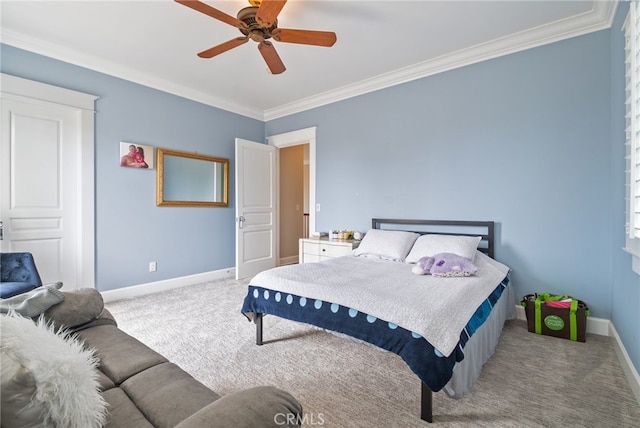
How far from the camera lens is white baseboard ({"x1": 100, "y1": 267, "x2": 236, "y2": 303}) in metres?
3.48

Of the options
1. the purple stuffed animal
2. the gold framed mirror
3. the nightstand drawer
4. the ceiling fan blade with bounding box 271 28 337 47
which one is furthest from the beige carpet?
the ceiling fan blade with bounding box 271 28 337 47

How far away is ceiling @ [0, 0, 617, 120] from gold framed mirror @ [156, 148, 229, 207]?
0.90 meters

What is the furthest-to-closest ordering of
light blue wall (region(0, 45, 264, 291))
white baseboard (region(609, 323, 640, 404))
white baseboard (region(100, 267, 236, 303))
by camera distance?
white baseboard (region(100, 267, 236, 303)) → light blue wall (region(0, 45, 264, 291)) → white baseboard (region(609, 323, 640, 404))

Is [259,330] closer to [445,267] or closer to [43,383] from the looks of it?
[445,267]

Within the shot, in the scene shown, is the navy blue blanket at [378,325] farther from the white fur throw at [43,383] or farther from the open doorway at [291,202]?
the open doorway at [291,202]

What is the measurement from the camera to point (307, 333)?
2.66 m

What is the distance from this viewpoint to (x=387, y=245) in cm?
318

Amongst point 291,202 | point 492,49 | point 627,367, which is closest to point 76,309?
point 627,367

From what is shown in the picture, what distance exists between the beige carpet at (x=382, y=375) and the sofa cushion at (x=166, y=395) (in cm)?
83

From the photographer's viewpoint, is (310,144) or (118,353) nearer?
(118,353)

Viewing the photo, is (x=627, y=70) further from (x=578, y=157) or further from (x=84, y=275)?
(x=84, y=275)

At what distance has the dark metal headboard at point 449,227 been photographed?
3061 millimetres

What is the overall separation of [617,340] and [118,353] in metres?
3.24

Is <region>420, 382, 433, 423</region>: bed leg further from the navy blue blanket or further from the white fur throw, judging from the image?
the white fur throw
